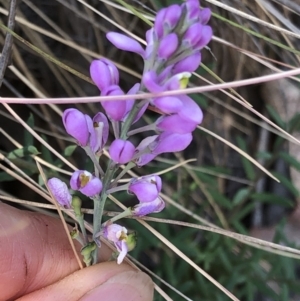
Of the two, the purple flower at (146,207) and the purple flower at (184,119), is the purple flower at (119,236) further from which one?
the purple flower at (184,119)

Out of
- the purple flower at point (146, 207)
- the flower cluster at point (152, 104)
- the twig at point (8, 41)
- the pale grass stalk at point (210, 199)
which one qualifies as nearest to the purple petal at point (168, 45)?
the flower cluster at point (152, 104)

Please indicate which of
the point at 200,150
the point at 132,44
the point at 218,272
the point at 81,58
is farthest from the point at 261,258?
the point at 132,44

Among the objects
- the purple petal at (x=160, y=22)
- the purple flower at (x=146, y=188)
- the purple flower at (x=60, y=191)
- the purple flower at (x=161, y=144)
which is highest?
the purple petal at (x=160, y=22)

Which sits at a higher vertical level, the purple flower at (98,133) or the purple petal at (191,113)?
the purple petal at (191,113)

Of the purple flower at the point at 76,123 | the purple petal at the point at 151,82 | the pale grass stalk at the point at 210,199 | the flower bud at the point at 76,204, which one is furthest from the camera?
the pale grass stalk at the point at 210,199

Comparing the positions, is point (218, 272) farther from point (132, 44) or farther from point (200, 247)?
point (132, 44)

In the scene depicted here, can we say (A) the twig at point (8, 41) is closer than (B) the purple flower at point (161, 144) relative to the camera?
No

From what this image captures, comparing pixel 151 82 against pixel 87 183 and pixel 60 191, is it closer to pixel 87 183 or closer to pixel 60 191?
pixel 87 183

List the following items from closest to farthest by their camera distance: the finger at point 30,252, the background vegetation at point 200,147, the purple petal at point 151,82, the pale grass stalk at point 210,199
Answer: the purple petal at point 151,82 < the finger at point 30,252 < the background vegetation at point 200,147 < the pale grass stalk at point 210,199
